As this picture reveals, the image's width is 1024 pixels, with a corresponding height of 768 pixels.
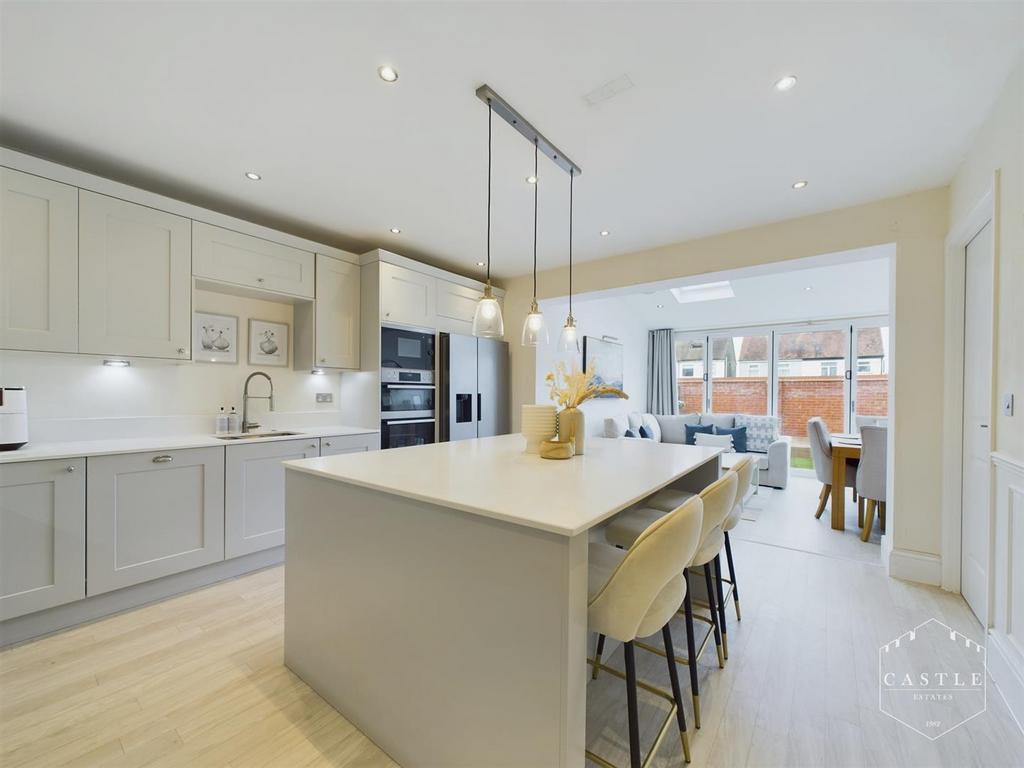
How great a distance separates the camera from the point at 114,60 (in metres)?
1.63

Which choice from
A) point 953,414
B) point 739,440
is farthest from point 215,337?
point 739,440

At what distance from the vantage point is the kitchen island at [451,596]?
3.51 ft

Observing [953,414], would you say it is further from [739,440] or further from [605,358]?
[605,358]

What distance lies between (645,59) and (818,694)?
259cm

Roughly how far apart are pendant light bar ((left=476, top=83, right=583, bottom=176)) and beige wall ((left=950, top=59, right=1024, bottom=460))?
1.80 metres

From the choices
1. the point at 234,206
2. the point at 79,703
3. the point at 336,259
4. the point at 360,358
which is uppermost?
the point at 234,206

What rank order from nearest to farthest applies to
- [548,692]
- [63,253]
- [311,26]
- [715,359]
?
1. [548,692]
2. [311,26]
3. [63,253]
4. [715,359]

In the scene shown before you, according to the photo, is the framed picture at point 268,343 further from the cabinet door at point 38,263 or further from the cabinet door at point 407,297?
the cabinet door at point 38,263

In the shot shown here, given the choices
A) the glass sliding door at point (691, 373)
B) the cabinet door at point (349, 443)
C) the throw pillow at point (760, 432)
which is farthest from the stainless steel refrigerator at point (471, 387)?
the glass sliding door at point (691, 373)

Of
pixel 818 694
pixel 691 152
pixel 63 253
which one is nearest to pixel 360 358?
pixel 63 253

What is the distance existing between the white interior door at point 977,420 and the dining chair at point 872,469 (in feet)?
Answer: 3.06

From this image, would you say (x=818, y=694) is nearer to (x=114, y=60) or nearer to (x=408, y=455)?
(x=408, y=455)

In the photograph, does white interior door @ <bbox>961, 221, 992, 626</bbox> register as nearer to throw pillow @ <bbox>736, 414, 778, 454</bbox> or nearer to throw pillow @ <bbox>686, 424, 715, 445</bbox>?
throw pillow @ <bbox>736, 414, 778, 454</bbox>

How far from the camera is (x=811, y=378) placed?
618 cm
